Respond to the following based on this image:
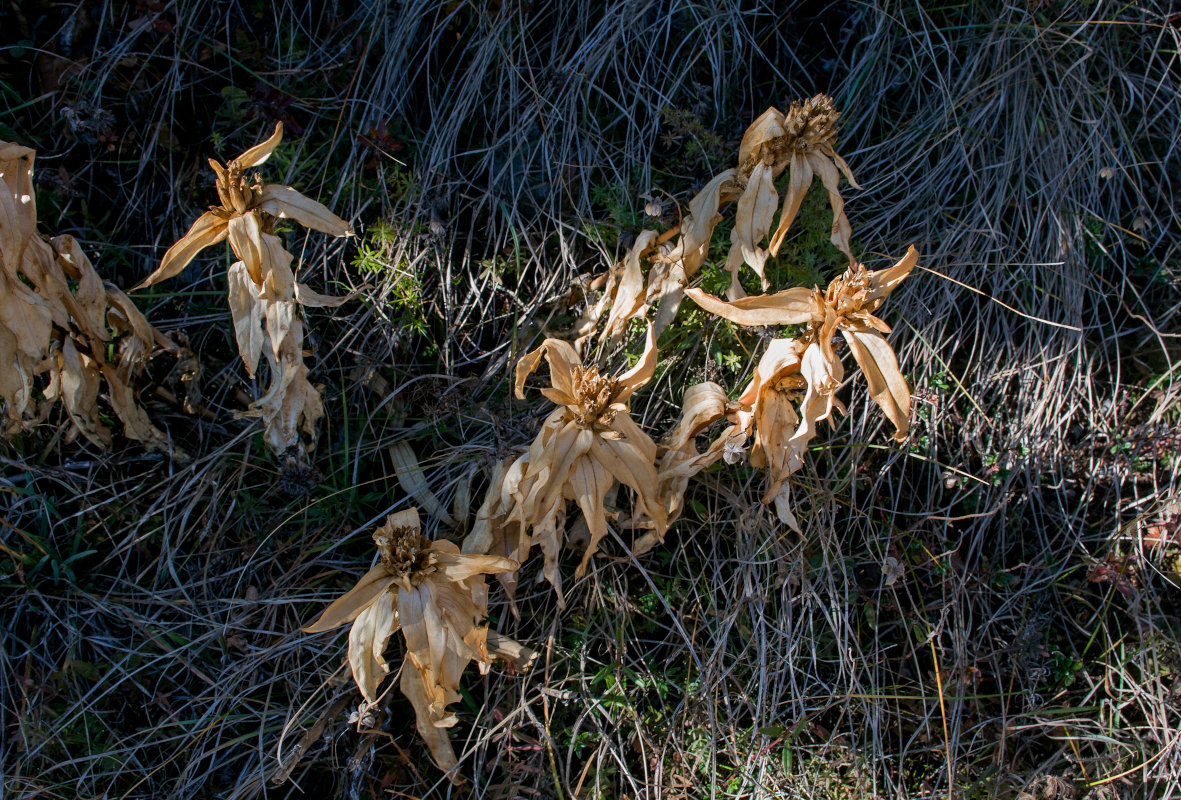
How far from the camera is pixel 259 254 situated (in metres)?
1.46

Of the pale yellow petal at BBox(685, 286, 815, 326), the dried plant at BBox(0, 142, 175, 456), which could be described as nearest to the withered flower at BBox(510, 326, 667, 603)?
the pale yellow petal at BBox(685, 286, 815, 326)

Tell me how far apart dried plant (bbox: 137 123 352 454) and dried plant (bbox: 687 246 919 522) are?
76 centimetres

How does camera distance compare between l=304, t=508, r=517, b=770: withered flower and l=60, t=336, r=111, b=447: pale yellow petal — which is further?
l=60, t=336, r=111, b=447: pale yellow petal

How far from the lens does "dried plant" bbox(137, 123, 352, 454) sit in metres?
1.46

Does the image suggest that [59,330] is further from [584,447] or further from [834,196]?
[834,196]

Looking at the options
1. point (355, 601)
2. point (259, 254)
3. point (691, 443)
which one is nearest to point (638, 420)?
point (691, 443)

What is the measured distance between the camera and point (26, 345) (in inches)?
56.5

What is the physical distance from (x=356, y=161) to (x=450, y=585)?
120cm

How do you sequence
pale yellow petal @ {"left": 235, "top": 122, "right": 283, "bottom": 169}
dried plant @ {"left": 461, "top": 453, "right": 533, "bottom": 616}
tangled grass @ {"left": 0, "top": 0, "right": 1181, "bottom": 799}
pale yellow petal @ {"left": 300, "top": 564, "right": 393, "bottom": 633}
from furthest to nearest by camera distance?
tangled grass @ {"left": 0, "top": 0, "right": 1181, "bottom": 799}
dried plant @ {"left": 461, "top": 453, "right": 533, "bottom": 616}
pale yellow petal @ {"left": 235, "top": 122, "right": 283, "bottom": 169}
pale yellow petal @ {"left": 300, "top": 564, "right": 393, "bottom": 633}

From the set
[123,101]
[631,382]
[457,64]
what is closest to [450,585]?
[631,382]

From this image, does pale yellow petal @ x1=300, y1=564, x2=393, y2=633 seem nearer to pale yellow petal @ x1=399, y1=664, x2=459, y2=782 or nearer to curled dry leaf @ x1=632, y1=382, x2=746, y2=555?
pale yellow petal @ x1=399, y1=664, x2=459, y2=782

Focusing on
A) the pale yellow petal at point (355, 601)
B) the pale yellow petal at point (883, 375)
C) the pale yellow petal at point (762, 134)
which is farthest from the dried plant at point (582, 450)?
the pale yellow petal at point (762, 134)

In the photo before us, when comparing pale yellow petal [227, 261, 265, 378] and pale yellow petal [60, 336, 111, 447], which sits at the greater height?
pale yellow petal [227, 261, 265, 378]

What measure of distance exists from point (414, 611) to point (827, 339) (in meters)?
0.91
